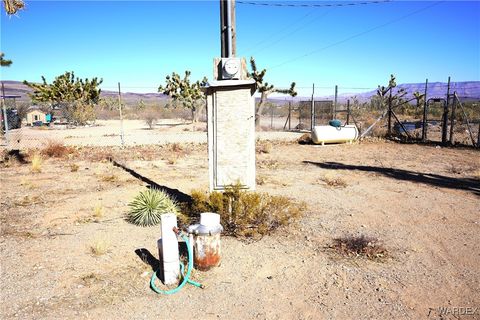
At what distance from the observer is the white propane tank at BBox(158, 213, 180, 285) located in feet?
12.6

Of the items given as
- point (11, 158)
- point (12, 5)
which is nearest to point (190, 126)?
point (11, 158)

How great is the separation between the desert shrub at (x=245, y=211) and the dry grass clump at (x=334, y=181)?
119 inches

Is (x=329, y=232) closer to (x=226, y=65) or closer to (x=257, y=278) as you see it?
(x=257, y=278)

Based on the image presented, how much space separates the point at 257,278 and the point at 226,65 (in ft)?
10.6

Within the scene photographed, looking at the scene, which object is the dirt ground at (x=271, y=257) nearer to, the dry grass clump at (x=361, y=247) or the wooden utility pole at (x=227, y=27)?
the dry grass clump at (x=361, y=247)

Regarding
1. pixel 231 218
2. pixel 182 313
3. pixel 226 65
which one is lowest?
pixel 182 313

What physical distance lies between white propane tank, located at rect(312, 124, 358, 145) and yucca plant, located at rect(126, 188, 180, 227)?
10917 mm

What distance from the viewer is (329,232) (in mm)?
5387

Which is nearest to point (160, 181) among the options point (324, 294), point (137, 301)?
point (137, 301)

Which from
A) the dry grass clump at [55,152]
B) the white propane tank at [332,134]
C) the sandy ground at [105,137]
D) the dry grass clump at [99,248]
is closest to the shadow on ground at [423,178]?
the white propane tank at [332,134]

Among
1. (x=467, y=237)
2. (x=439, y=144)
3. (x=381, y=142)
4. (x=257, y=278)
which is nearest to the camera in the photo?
(x=257, y=278)

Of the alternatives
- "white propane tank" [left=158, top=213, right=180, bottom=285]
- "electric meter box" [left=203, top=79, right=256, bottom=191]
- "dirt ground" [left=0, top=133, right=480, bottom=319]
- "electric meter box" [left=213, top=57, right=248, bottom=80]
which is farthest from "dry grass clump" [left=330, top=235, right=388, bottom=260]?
"electric meter box" [left=213, top=57, right=248, bottom=80]

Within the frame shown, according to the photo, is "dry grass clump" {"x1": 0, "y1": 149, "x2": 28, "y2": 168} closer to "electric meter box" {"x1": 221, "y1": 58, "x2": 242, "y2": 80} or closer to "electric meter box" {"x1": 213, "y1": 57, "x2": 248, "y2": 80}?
"electric meter box" {"x1": 213, "y1": 57, "x2": 248, "y2": 80}

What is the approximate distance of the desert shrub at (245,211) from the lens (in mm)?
5285
